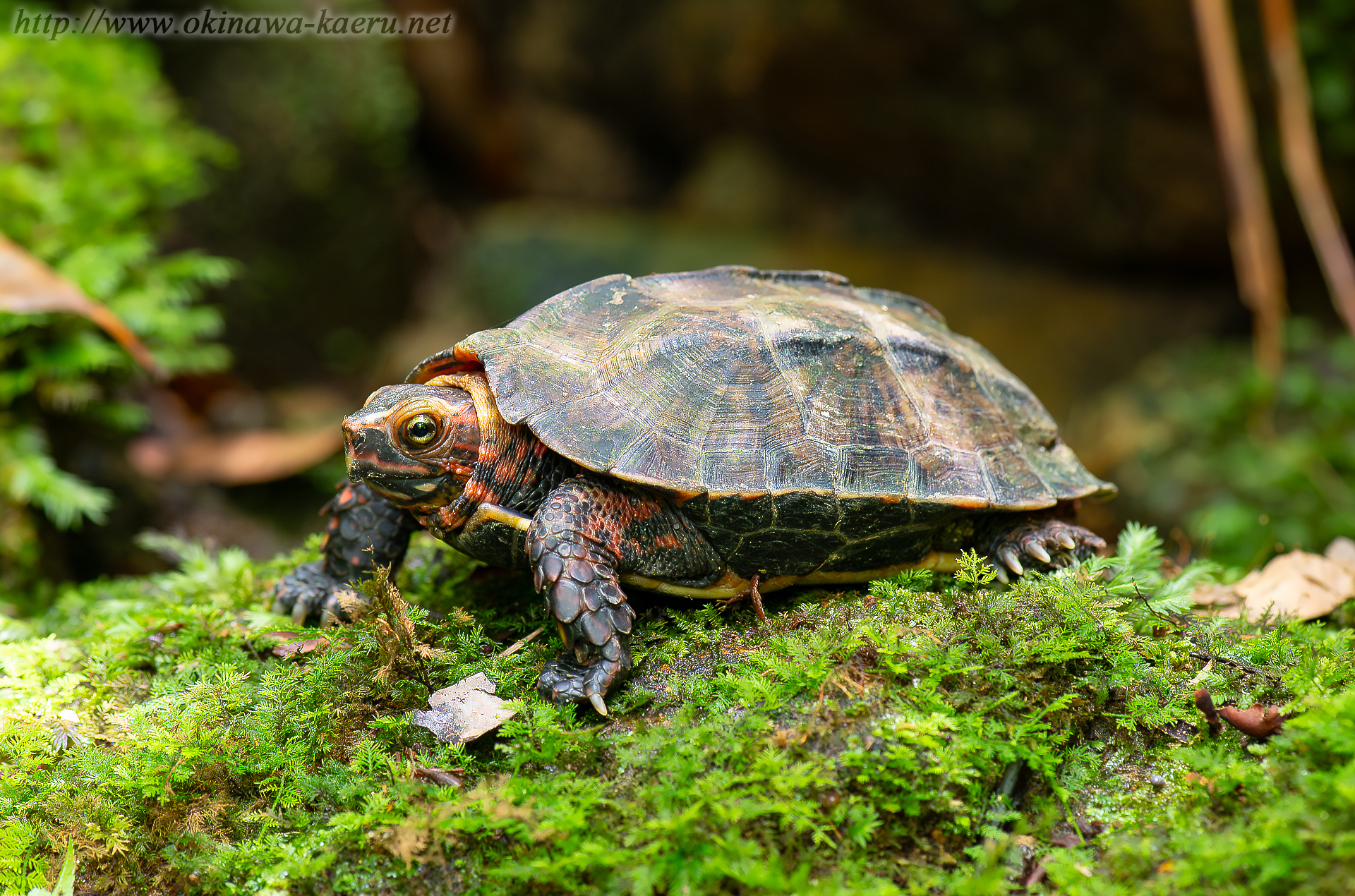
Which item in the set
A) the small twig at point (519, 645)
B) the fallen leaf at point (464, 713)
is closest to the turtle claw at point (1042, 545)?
the small twig at point (519, 645)

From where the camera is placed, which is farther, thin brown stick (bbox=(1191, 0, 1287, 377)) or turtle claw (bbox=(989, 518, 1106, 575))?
turtle claw (bbox=(989, 518, 1106, 575))

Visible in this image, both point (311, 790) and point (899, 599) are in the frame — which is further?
Answer: point (899, 599)

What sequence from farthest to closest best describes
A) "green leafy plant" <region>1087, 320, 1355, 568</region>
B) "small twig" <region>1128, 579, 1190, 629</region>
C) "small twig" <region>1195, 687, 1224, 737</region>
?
"green leafy plant" <region>1087, 320, 1355, 568</region> → "small twig" <region>1128, 579, 1190, 629</region> → "small twig" <region>1195, 687, 1224, 737</region>

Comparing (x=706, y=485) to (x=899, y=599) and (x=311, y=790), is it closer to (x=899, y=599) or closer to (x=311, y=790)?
(x=899, y=599)

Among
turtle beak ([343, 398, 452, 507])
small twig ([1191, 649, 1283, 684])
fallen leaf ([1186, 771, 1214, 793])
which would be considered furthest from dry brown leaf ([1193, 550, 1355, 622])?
turtle beak ([343, 398, 452, 507])

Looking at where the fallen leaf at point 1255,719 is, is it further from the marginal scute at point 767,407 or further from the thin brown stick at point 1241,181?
the thin brown stick at point 1241,181

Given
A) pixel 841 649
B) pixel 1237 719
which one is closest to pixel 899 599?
pixel 841 649

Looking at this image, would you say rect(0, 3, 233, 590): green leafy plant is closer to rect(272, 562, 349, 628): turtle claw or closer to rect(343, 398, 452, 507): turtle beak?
rect(272, 562, 349, 628): turtle claw

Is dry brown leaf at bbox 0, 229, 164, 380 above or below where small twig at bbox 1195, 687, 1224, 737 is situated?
above
